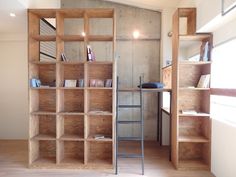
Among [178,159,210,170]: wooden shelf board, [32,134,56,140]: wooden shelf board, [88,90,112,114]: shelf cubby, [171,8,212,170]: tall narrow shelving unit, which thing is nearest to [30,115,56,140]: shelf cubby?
[32,134,56,140]: wooden shelf board

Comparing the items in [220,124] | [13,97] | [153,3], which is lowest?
[220,124]

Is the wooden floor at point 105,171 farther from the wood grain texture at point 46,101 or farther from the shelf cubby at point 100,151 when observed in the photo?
the wood grain texture at point 46,101

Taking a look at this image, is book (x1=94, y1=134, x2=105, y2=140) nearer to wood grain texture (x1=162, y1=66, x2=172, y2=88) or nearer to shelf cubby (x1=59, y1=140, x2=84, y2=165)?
shelf cubby (x1=59, y1=140, x2=84, y2=165)

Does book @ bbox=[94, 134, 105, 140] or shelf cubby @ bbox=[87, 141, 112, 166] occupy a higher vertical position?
book @ bbox=[94, 134, 105, 140]

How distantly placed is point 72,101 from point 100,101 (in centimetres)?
52

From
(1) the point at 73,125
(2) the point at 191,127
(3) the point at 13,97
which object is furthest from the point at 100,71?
(3) the point at 13,97

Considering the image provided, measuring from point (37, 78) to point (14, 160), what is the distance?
5.24 ft

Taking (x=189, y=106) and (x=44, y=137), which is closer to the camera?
(x=44, y=137)

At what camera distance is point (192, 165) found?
11.7 feet

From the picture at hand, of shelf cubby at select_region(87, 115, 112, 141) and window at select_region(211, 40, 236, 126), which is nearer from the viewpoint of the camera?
window at select_region(211, 40, 236, 126)

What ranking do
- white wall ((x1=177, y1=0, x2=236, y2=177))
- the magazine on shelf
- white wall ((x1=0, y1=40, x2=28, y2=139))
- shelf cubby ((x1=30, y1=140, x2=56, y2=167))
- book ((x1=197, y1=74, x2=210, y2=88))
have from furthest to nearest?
white wall ((x1=0, y1=40, x2=28, y2=139)), shelf cubby ((x1=30, y1=140, x2=56, y2=167)), the magazine on shelf, book ((x1=197, y1=74, x2=210, y2=88)), white wall ((x1=177, y1=0, x2=236, y2=177))

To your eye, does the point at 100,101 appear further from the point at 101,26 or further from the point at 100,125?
the point at 101,26

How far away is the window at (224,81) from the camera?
2.89 metres

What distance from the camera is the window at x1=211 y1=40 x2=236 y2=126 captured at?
289cm
